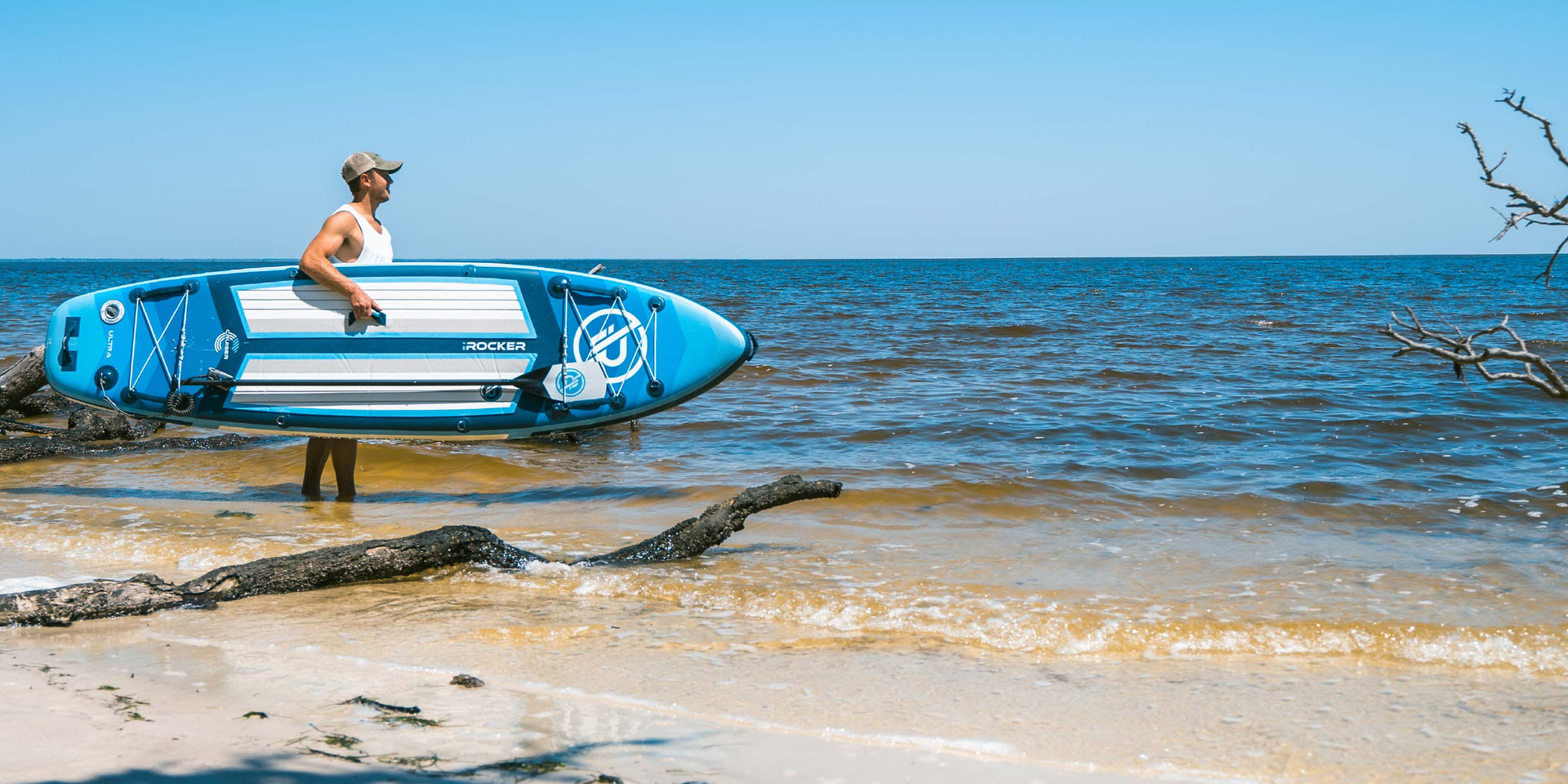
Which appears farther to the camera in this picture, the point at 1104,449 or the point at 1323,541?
the point at 1104,449

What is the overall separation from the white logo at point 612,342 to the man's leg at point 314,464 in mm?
1683

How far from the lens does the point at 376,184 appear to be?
630 cm

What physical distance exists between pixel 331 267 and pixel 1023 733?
4728 mm

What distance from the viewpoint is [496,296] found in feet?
22.4

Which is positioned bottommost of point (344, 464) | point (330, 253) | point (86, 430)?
point (86, 430)

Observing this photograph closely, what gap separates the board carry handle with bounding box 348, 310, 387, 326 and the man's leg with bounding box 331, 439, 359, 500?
0.78 meters

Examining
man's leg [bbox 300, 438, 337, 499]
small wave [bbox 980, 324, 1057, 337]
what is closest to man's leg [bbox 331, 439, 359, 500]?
man's leg [bbox 300, 438, 337, 499]

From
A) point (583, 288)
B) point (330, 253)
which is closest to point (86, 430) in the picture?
point (330, 253)

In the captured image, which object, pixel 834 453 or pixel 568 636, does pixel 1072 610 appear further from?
pixel 834 453

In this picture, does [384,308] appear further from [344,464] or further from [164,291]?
[164,291]

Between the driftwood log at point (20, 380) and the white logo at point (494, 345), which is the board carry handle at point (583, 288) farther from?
the driftwood log at point (20, 380)

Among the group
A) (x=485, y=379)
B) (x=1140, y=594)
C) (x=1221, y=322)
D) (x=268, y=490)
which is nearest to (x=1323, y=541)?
(x=1140, y=594)

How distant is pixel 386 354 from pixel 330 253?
689mm

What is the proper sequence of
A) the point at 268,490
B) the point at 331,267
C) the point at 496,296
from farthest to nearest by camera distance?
the point at 268,490, the point at 496,296, the point at 331,267
